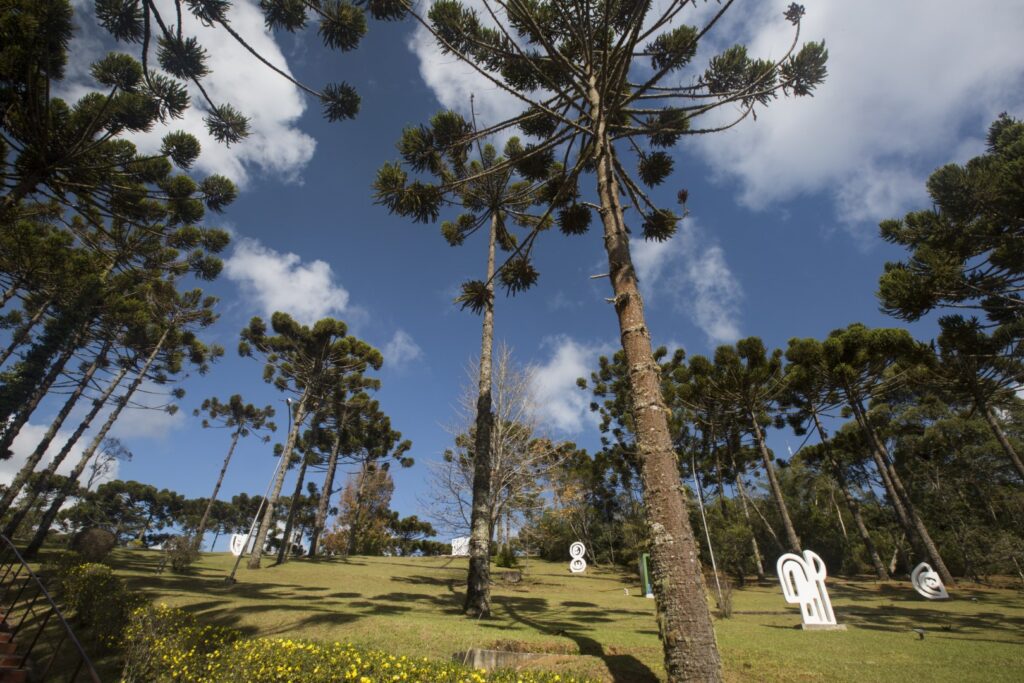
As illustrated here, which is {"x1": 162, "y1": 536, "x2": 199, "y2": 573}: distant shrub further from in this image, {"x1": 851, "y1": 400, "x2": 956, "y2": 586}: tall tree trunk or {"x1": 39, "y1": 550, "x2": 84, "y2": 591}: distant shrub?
{"x1": 851, "y1": 400, "x2": 956, "y2": 586}: tall tree trunk

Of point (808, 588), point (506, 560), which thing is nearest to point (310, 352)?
point (506, 560)

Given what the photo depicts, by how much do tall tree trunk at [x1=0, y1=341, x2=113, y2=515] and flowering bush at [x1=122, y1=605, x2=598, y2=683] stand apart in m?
16.1

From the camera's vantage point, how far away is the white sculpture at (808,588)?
30.9ft

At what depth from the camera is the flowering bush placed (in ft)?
12.9

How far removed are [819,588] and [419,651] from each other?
936 cm

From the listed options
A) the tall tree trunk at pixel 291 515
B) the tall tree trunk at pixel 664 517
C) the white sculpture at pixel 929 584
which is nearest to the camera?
the tall tree trunk at pixel 664 517

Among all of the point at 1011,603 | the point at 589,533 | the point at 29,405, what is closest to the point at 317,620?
the point at 29,405

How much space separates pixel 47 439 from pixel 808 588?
2719cm

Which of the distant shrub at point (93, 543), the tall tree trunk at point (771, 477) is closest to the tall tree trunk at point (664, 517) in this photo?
the tall tree trunk at point (771, 477)

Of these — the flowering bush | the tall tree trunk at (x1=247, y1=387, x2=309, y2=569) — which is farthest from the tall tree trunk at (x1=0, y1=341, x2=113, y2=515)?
the flowering bush

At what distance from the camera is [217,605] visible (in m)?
8.80

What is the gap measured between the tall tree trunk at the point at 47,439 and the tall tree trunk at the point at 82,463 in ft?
4.29

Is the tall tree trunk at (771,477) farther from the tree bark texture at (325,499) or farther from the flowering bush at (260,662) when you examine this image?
the tree bark texture at (325,499)

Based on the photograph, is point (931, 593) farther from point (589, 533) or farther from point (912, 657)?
point (589, 533)
